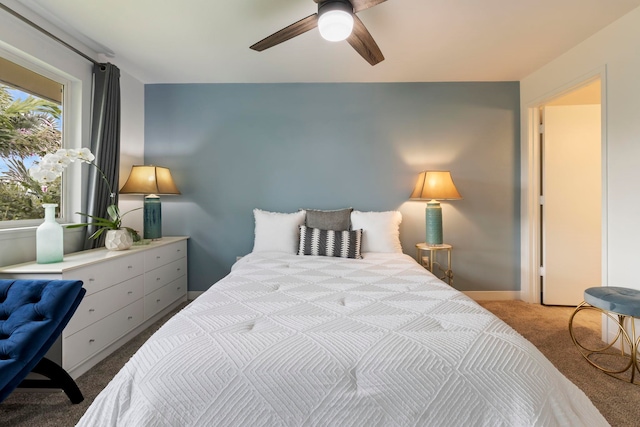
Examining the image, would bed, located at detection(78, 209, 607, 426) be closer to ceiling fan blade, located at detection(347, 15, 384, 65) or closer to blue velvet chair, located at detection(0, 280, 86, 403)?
blue velvet chair, located at detection(0, 280, 86, 403)

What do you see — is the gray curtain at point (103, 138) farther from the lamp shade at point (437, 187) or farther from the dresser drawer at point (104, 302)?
the lamp shade at point (437, 187)

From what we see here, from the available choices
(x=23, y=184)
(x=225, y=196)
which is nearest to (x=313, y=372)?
(x=23, y=184)

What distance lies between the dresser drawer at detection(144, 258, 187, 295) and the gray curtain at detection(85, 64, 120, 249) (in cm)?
50

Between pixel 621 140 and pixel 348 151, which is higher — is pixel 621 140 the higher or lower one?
the lower one

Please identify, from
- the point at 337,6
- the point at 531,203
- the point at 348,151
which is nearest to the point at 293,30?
the point at 337,6

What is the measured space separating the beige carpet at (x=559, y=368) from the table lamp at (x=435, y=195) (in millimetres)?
1038

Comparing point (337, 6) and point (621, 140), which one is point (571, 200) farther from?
point (337, 6)

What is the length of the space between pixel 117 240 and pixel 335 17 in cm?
226

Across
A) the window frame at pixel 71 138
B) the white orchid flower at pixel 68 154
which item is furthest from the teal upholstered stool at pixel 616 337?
the window frame at pixel 71 138

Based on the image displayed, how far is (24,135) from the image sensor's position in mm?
2117

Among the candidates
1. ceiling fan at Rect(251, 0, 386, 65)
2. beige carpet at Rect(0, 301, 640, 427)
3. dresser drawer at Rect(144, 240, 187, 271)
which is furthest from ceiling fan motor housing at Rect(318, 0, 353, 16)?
beige carpet at Rect(0, 301, 640, 427)

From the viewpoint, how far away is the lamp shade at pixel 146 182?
282 cm

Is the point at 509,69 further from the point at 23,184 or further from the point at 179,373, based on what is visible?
the point at 23,184

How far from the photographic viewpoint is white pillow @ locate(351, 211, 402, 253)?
2.87 meters
